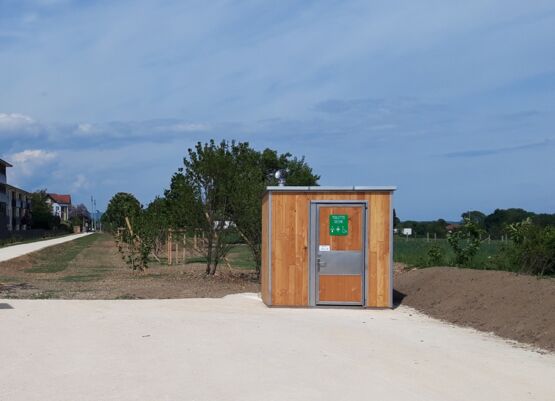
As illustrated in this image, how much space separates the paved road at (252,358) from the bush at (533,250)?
9.59 ft

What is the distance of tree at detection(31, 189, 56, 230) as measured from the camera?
372 ft

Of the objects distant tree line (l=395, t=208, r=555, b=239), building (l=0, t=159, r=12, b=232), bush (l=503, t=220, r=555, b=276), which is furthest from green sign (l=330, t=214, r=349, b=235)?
building (l=0, t=159, r=12, b=232)

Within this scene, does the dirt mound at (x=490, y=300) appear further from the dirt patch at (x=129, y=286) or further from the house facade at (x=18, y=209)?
the house facade at (x=18, y=209)

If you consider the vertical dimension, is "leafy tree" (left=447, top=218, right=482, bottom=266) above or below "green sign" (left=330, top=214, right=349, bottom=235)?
below

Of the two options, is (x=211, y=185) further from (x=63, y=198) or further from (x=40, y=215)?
(x=63, y=198)

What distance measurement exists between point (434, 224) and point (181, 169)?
55326 mm

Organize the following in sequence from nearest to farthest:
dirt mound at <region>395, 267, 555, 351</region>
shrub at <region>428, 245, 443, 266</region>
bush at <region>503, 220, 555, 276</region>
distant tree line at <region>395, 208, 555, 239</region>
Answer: dirt mound at <region>395, 267, 555, 351</region>, bush at <region>503, 220, 555, 276</region>, shrub at <region>428, 245, 443, 266</region>, distant tree line at <region>395, 208, 555, 239</region>

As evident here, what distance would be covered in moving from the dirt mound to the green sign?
235cm

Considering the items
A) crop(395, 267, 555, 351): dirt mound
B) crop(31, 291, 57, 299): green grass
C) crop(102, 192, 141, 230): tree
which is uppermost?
crop(102, 192, 141, 230): tree

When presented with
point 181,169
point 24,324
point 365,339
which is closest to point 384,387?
point 365,339

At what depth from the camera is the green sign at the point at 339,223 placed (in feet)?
47.3

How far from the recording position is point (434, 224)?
239 ft

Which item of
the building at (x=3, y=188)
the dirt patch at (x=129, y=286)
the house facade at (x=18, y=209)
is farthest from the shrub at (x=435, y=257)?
the house facade at (x=18, y=209)

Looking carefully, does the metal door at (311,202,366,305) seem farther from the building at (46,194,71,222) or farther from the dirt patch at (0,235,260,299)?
the building at (46,194,71,222)
